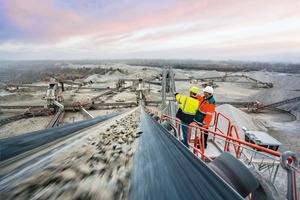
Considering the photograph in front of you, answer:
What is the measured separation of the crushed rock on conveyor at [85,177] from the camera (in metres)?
1.21

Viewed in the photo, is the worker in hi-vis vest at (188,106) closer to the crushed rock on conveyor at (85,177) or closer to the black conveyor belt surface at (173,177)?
the black conveyor belt surface at (173,177)

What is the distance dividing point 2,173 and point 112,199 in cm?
100

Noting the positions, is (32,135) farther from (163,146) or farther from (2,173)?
(163,146)

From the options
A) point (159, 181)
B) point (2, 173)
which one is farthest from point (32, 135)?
point (159, 181)

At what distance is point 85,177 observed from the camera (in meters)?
1.42

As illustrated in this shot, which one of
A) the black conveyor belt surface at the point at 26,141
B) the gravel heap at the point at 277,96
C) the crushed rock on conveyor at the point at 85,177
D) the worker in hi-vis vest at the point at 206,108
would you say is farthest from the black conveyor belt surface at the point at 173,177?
the gravel heap at the point at 277,96

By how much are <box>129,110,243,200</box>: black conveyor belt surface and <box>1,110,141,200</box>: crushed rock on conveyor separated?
105 millimetres

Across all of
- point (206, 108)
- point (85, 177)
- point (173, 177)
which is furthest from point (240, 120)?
point (85, 177)

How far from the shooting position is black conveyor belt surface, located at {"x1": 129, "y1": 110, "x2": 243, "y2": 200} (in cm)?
125

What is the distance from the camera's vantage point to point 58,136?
2447mm

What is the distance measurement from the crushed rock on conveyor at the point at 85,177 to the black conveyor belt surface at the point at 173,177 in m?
0.11

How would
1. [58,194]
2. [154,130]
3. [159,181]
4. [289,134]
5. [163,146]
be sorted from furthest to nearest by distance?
[289,134]
[154,130]
[163,146]
[159,181]
[58,194]

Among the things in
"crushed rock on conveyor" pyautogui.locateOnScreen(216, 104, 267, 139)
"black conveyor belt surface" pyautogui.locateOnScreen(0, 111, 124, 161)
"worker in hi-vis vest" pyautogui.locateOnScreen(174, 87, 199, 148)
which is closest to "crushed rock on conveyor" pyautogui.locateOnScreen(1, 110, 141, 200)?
"black conveyor belt surface" pyautogui.locateOnScreen(0, 111, 124, 161)

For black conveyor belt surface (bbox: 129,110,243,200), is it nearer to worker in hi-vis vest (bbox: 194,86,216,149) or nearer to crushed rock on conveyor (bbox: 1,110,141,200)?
crushed rock on conveyor (bbox: 1,110,141,200)
